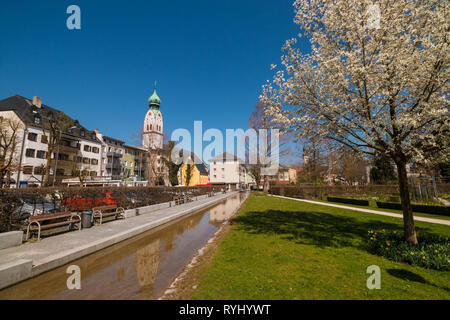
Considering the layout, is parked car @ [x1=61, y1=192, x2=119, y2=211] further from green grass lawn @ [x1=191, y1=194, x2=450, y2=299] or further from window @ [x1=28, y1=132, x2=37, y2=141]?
window @ [x1=28, y1=132, x2=37, y2=141]

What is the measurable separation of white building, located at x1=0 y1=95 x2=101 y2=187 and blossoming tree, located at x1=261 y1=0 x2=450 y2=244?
112 ft

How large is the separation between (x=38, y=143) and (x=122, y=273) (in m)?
A: 39.7

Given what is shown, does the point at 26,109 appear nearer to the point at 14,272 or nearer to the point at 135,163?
the point at 135,163

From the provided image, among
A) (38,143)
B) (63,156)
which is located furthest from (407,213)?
(63,156)

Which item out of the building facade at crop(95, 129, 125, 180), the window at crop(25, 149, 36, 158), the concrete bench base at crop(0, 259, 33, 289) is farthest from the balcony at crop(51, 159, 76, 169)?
the concrete bench base at crop(0, 259, 33, 289)

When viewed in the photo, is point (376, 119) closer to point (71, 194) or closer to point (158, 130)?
point (71, 194)

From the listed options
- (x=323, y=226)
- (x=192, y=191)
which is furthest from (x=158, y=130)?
(x=323, y=226)

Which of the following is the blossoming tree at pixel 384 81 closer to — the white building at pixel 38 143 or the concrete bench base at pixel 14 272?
the concrete bench base at pixel 14 272

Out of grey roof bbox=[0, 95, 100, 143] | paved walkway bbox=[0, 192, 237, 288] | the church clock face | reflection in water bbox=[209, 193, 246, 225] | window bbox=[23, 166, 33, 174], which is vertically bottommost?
reflection in water bbox=[209, 193, 246, 225]

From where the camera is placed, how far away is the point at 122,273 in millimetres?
5262

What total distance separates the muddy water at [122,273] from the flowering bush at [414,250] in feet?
19.0

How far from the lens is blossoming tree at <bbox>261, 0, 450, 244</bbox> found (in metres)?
5.32

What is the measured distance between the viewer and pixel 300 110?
726cm

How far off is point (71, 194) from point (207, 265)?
366 inches
